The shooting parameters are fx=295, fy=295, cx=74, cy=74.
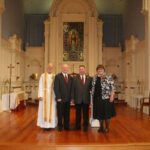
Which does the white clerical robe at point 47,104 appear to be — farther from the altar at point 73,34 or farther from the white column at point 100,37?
the white column at point 100,37

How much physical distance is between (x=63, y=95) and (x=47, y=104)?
49cm

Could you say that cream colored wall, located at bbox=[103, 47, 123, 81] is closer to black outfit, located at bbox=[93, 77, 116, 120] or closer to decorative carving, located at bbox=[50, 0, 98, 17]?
decorative carving, located at bbox=[50, 0, 98, 17]

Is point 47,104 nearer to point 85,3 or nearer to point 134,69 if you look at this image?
point 134,69

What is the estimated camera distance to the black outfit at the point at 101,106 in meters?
6.35

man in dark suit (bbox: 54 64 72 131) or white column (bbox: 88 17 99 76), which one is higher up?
white column (bbox: 88 17 99 76)

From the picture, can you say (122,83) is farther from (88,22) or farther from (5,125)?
(5,125)

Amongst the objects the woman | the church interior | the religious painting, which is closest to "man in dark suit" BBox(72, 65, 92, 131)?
the woman

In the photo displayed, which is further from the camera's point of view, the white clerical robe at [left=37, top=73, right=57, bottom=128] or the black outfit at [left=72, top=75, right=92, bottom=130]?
the white clerical robe at [left=37, top=73, right=57, bottom=128]

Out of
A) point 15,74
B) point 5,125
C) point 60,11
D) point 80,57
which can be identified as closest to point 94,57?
point 80,57

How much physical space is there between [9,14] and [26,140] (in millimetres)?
9363

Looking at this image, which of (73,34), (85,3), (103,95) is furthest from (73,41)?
(103,95)

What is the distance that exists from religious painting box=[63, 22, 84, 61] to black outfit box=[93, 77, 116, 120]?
1004 centimetres

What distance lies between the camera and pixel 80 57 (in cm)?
1647

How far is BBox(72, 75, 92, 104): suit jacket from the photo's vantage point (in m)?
6.68
